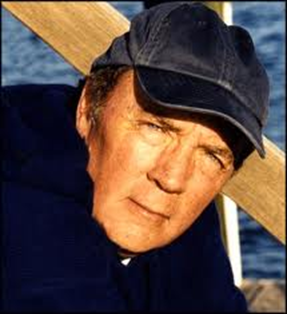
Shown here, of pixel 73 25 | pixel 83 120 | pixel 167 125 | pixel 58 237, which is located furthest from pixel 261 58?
pixel 58 237

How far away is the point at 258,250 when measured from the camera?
33.2 feet

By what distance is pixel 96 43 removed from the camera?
2.90 meters

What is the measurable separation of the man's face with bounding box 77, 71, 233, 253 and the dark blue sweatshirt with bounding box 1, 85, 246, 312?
5cm

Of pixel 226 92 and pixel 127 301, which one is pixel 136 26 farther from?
pixel 127 301

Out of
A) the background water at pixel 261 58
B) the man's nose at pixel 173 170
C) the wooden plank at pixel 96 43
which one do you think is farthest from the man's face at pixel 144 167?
the background water at pixel 261 58

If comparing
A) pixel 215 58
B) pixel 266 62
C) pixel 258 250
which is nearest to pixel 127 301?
pixel 215 58

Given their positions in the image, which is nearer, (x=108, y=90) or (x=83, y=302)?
(x=83, y=302)

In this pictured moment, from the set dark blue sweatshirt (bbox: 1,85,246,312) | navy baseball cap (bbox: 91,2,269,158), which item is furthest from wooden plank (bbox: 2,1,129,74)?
navy baseball cap (bbox: 91,2,269,158)

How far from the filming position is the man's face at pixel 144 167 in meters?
2.34

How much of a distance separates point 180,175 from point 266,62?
1418cm

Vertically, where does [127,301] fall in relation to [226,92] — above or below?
below

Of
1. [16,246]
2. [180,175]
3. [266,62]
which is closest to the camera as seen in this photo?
[16,246]

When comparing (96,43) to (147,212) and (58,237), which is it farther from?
(58,237)

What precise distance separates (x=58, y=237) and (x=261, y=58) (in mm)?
14314
